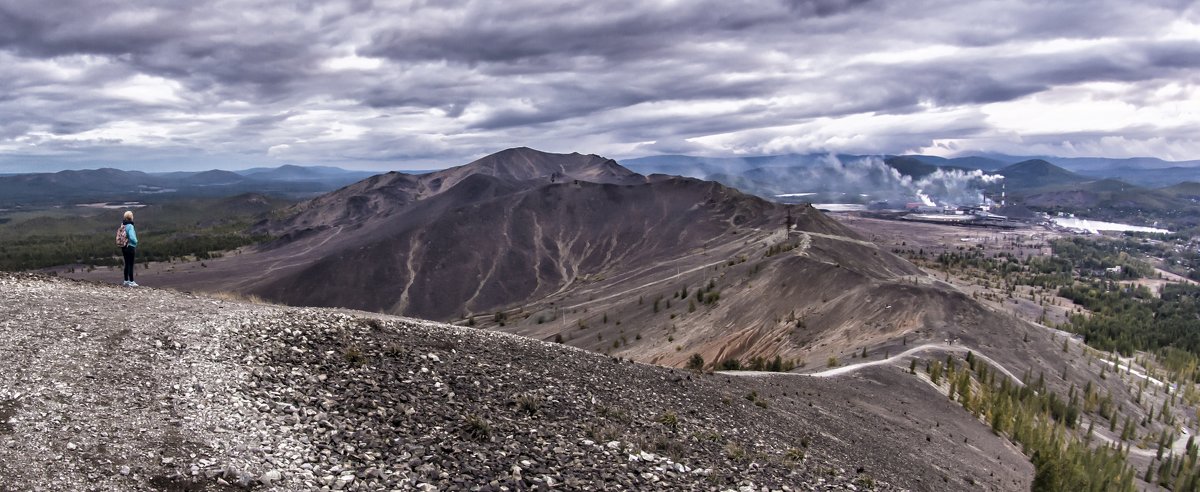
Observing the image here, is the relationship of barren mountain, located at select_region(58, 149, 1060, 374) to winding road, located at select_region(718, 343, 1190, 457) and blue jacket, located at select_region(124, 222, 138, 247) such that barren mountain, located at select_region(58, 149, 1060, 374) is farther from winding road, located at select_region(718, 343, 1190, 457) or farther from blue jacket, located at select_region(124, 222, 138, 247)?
blue jacket, located at select_region(124, 222, 138, 247)

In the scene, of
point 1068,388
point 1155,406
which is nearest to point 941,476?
point 1068,388

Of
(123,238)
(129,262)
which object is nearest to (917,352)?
(129,262)

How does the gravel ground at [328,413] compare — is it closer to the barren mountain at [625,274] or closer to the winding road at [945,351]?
the winding road at [945,351]

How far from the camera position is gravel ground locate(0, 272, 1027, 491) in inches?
460

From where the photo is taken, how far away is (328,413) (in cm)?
1395

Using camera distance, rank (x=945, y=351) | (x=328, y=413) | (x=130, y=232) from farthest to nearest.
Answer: (x=945, y=351) < (x=130, y=232) < (x=328, y=413)

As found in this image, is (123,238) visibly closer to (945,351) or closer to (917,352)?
(917,352)

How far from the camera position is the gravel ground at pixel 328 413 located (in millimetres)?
11695

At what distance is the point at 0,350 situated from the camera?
45.1 ft

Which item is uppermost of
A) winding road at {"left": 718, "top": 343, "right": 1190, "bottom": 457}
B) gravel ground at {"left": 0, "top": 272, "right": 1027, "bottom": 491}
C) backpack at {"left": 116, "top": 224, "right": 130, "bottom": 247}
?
backpack at {"left": 116, "top": 224, "right": 130, "bottom": 247}

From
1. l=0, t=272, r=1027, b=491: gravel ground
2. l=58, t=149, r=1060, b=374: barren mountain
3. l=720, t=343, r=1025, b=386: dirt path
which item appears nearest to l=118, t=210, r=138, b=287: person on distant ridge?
l=0, t=272, r=1027, b=491: gravel ground

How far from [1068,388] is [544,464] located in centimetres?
5981

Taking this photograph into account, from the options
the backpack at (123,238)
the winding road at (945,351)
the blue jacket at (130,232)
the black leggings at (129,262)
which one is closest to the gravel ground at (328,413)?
the backpack at (123,238)

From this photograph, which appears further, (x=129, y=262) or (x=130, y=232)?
(x=129, y=262)
